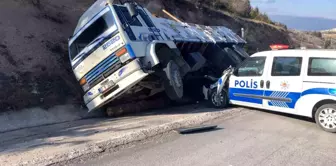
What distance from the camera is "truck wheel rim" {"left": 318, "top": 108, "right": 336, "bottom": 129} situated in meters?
7.76

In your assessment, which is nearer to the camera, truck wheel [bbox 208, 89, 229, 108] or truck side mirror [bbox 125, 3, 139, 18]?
truck side mirror [bbox 125, 3, 139, 18]

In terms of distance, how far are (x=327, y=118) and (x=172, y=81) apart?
3.63m

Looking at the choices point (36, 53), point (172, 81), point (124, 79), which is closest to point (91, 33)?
point (124, 79)

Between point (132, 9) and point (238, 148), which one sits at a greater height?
point (132, 9)

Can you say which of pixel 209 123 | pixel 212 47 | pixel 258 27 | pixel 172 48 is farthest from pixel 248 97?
pixel 258 27

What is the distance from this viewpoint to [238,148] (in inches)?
260

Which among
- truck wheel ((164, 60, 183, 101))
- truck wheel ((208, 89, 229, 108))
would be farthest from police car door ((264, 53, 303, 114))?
truck wheel ((164, 60, 183, 101))

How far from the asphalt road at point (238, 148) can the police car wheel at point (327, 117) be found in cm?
15

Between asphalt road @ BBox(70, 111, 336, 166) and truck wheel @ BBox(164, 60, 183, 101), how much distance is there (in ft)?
5.73

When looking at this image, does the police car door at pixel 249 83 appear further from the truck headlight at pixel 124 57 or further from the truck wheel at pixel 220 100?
the truck headlight at pixel 124 57

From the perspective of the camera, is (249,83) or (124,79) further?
(249,83)

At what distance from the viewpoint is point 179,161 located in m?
5.90

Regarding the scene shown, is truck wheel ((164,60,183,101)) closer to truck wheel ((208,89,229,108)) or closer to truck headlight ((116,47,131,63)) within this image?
truck headlight ((116,47,131,63))

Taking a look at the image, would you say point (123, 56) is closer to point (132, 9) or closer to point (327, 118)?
point (132, 9)
